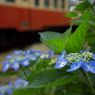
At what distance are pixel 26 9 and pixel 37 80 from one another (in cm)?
464

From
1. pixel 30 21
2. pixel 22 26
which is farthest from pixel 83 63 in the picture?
A: pixel 30 21

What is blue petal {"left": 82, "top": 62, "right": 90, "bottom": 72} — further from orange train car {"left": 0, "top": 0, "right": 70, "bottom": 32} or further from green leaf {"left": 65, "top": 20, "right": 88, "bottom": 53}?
orange train car {"left": 0, "top": 0, "right": 70, "bottom": 32}

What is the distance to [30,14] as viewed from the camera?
17.0 feet

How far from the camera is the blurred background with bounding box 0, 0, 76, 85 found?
14.8 ft

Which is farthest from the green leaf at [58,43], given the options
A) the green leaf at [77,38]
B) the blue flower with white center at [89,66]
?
the blue flower with white center at [89,66]

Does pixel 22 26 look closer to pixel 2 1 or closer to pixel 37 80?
pixel 2 1

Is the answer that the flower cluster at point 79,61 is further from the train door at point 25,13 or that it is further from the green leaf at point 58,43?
the train door at point 25,13

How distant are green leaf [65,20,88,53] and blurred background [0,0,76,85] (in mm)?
3660

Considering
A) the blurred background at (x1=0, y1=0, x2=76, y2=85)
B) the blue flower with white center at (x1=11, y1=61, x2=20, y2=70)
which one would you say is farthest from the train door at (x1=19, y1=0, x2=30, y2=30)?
the blue flower with white center at (x1=11, y1=61, x2=20, y2=70)

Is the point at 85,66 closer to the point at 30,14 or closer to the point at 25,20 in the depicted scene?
the point at 25,20

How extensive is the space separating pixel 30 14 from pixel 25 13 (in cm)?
29

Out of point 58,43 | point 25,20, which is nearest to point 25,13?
point 25,20

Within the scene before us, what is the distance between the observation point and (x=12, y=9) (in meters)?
4.56

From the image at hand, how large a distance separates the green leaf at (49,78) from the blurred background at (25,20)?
3.61m
